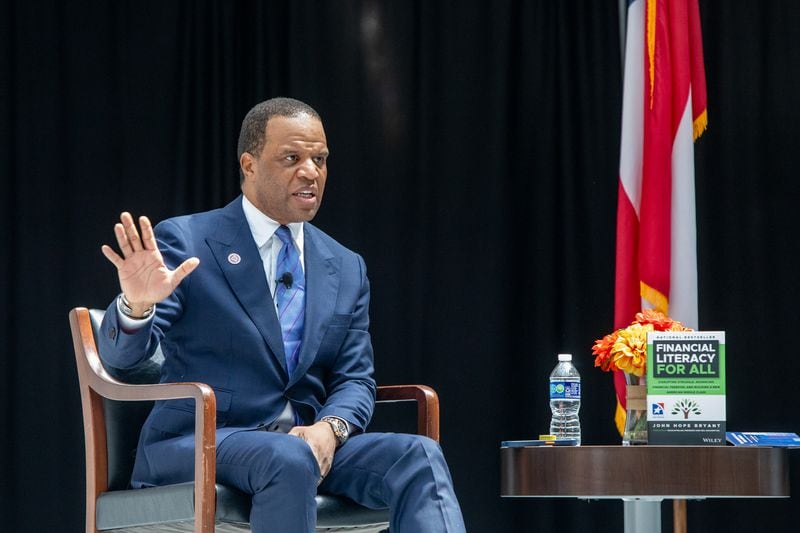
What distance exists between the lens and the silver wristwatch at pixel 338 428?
2744 millimetres

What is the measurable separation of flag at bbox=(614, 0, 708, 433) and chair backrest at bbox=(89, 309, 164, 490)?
1760 millimetres

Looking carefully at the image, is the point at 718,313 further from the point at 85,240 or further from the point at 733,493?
the point at 85,240

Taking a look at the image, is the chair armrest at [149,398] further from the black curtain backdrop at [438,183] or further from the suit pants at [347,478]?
the black curtain backdrop at [438,183]

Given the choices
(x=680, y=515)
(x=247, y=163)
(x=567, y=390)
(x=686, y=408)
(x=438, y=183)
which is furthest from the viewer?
(x=438, y=183)

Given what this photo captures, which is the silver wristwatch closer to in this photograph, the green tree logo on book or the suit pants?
the suit pants

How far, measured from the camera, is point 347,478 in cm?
271

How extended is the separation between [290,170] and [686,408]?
3.73 ft

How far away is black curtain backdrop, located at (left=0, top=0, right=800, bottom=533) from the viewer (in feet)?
14.5

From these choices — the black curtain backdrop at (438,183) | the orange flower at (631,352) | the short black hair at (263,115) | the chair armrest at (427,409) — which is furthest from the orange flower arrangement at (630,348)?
the black curtain backdrop at (438,183)

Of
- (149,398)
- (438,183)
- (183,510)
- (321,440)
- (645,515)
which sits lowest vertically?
(645,515)

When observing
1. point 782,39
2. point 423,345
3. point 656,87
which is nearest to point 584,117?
point 656,87

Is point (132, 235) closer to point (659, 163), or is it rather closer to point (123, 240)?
point (123, 240)

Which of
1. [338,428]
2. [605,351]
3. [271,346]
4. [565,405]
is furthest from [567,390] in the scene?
[271,346]

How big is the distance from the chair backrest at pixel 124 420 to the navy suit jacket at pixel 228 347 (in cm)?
9
